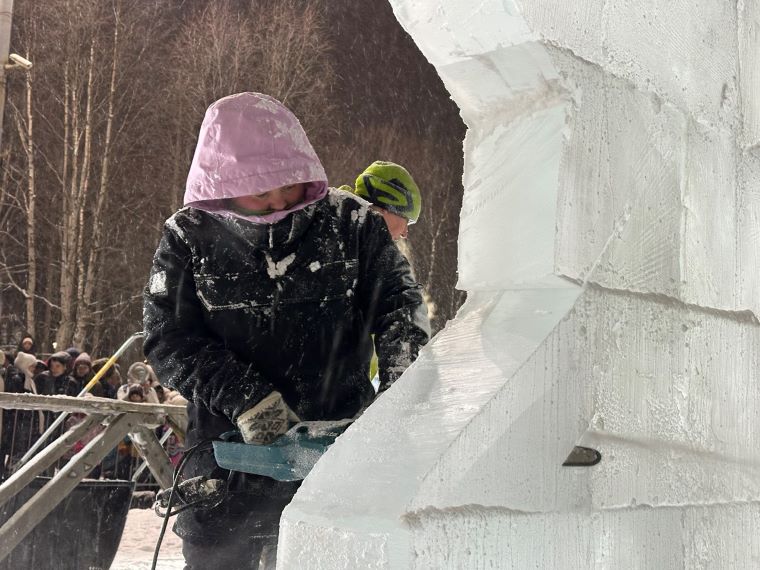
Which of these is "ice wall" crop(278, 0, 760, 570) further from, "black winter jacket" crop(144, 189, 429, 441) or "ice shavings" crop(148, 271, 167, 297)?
"ice shavings" crop(148, 271, 167, 297)

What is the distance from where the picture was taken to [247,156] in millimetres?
2104

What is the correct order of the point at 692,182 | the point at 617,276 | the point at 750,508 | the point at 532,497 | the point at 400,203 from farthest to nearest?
the point at 400,203, the point at 750,508, the point at 692,182, the point at 617,276, the point at 532,497

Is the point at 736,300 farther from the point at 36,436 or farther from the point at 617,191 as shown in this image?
the point at 36,436

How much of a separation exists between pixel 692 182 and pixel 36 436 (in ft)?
23.8

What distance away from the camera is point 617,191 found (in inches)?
53.4

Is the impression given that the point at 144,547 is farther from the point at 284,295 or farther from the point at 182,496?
the point at 284,295

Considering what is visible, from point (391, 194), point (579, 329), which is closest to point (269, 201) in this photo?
point (579, 329)

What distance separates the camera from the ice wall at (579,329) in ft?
3.77

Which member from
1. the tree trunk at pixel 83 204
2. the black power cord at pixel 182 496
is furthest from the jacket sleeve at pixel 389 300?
the tree trunk at pixel 83 204

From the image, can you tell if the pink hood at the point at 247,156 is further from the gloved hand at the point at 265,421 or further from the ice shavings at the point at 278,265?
the gloved hand at the point at 265,421

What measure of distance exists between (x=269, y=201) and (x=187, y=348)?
41 centimetres

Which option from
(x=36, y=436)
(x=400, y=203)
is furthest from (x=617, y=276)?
(x=36, y=436)

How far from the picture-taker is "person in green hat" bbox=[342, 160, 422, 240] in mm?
3471

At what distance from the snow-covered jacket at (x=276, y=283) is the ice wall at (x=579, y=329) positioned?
0.76 m
